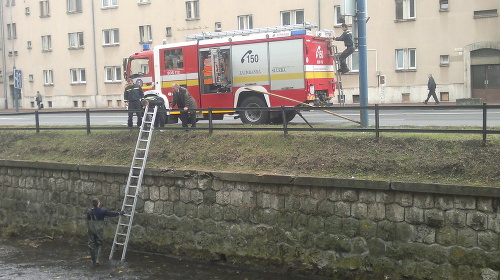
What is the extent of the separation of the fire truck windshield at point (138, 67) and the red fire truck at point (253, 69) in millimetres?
665

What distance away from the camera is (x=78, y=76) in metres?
→ 52.8

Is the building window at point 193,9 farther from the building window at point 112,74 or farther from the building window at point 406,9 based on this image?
the building window at point 406,9

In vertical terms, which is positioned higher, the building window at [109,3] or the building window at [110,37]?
the building window at [109,3]

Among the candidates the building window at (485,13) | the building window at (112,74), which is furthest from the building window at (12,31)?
the building window at (485,13)

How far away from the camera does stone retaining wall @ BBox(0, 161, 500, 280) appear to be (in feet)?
33.3

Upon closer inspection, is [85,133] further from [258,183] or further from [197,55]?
[258,183]

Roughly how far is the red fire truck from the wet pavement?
6.29 meters

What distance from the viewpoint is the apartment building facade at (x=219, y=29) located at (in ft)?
123

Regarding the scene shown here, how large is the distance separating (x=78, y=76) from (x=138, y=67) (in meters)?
32.1

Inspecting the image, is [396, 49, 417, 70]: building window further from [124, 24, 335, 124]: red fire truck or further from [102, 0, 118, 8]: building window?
[102, 0, 118, 8]: building window

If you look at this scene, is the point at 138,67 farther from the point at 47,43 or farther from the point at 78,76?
the point at 47,43

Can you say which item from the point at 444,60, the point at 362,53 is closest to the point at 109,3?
the point at 444,60

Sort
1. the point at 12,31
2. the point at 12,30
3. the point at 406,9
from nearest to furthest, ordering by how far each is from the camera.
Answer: the point at 406,9 → the point at 12,31 → the point at 12,30

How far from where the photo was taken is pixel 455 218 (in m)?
10.2
